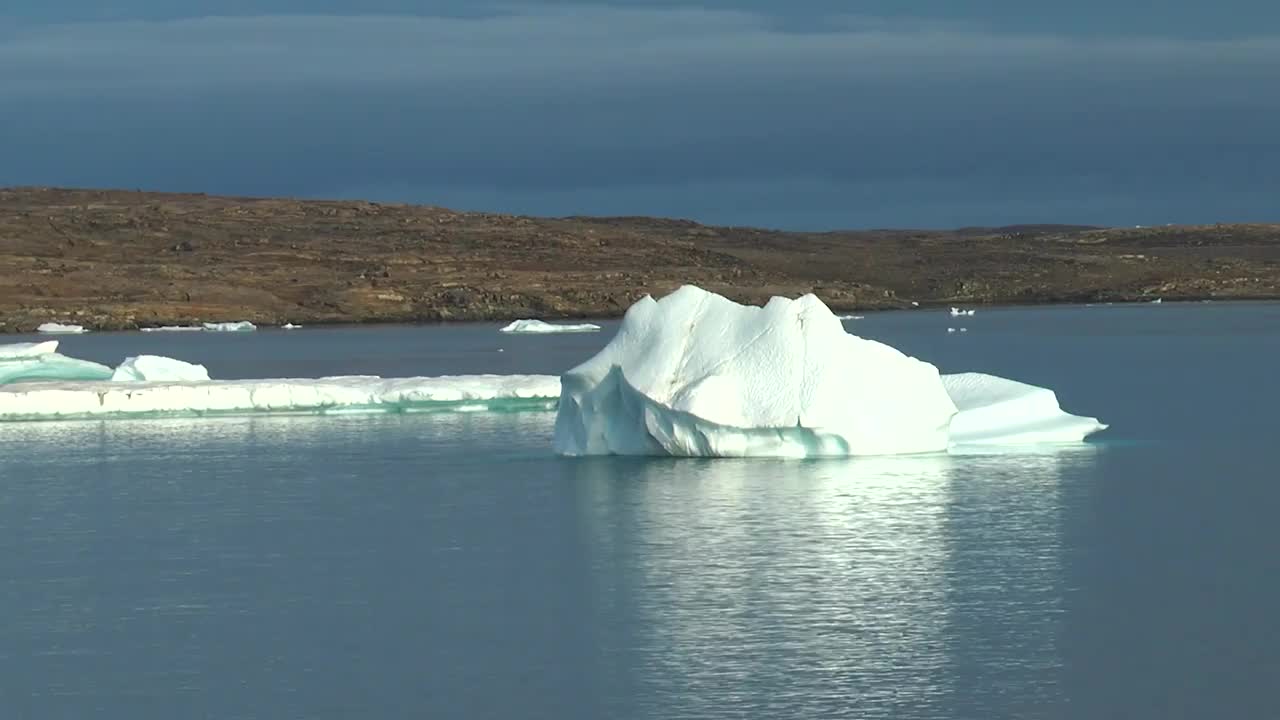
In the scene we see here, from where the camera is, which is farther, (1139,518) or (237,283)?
(237,283)

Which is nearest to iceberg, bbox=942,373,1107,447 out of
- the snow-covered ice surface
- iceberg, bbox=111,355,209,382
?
the snow-covered ice surface

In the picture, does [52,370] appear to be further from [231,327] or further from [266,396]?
[231,327]

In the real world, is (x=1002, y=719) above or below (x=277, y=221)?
below

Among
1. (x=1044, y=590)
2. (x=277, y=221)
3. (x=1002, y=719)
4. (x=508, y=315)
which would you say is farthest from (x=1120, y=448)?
(x=277, y=221)

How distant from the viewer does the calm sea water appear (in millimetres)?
13688

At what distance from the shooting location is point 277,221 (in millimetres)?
128375

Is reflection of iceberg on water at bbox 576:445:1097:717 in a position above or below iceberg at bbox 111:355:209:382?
below

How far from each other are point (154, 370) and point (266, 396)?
3.94m

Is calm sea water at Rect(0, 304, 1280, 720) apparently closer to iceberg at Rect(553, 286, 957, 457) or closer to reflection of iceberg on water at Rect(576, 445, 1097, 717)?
reflection of iceberg on water at Rect(576, 445, 1097, 717)

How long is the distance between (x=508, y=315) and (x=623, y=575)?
86.6 meters

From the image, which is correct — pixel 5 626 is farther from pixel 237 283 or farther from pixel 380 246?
pixel 380 246

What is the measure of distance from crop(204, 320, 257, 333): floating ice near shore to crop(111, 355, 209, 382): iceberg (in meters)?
45.1

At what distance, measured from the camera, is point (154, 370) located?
40.3 meters

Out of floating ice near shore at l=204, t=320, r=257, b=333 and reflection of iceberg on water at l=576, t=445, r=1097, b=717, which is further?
floating ice near shore at l=204, t=320, r=257, b=333
